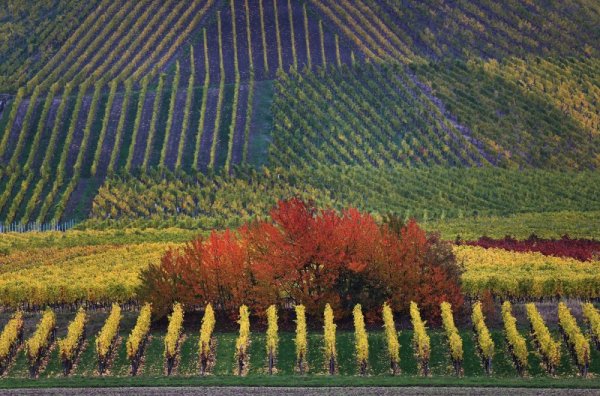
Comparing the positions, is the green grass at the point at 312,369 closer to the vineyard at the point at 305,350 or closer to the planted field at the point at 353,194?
the vineyard at the point at 305,350

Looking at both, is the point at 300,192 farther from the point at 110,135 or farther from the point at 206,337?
the point at 206,337

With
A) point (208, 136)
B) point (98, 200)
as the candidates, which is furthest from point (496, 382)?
point (208, 136)

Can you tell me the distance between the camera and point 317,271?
2436 inches

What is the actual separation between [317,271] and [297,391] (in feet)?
42.2

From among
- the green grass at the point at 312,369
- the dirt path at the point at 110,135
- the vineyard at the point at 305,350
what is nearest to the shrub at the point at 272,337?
the vineyard at the point at 305,350

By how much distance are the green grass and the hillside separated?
50.6m

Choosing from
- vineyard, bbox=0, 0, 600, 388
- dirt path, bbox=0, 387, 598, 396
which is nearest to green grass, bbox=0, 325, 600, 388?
vineyard, bbox=0, 0, 600, 388

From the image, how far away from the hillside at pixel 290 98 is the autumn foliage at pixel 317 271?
4413 centimetres

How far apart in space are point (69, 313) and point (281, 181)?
191ft

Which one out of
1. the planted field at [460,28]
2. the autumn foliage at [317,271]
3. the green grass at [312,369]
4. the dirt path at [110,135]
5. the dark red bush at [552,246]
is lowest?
the green grass at [312,369]

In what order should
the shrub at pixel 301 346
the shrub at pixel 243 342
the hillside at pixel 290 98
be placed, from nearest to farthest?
the shrub at pixel 243 342 → the shrub at pixel 301 346 → the hillside at pixel 290 98

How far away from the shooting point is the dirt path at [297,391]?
160 ft

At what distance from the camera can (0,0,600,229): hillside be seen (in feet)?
416

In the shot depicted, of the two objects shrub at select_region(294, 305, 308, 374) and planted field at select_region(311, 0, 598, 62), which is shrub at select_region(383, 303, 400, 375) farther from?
planted field at select_region(311, 0, 598, 62)
